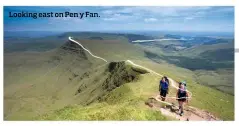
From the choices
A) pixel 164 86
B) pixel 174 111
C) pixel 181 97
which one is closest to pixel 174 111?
pixel 174 111

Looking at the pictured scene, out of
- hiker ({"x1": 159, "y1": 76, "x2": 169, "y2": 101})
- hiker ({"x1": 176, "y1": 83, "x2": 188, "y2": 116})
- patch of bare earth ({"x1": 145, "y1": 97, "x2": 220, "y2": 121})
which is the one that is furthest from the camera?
hiker ({"x1": 159, "y1": 76, "x2": 169, "y2": 101})

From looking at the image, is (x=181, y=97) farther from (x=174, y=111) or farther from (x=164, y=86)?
(x=164, y=86)

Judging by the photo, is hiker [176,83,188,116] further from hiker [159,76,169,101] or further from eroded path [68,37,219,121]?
hiker [159,76,169,101]

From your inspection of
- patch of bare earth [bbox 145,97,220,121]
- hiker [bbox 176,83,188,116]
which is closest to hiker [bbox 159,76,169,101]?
patch of bare earth [bbox 145,97,220,121]

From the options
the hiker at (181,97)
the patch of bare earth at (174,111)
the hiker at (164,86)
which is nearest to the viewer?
the hiker at (181,97)

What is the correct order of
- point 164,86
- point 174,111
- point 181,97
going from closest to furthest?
point 181,97 → point 174,111 → point 164,86

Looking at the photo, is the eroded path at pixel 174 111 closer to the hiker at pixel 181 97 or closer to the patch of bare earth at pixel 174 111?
the patch of bare earth at pixel 174 111

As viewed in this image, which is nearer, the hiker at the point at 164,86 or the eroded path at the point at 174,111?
the eroded path at the point at 174,111

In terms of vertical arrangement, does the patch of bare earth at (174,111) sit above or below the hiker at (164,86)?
below

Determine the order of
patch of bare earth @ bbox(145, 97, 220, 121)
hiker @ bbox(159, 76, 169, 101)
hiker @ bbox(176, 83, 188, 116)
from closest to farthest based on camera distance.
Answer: hiker @ bbox(176, 83, 188, 116) < patch of bare earth @ bbox(145, 97, 220, 121) < hiker @ bbox(159, 76, 169, 101)

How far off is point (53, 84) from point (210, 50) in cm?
7935

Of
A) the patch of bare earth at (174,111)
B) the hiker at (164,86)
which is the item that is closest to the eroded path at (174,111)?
the patch of bare earth at (174,111)

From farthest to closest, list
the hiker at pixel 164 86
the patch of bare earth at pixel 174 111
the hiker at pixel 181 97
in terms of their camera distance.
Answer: the hiker at pixel 164 86 → the patch of bare earth at pixel 174 111 → the hiker at pixel 181 97
